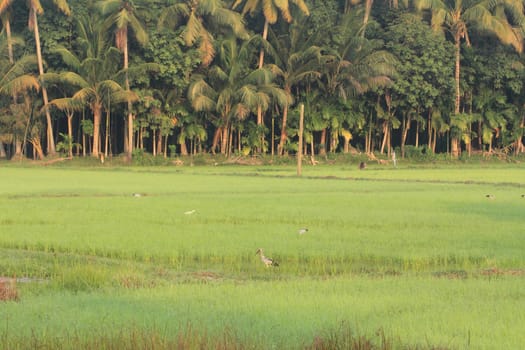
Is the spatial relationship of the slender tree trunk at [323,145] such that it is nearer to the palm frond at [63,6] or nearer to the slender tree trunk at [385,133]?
the slender tree trunk at [385,133]

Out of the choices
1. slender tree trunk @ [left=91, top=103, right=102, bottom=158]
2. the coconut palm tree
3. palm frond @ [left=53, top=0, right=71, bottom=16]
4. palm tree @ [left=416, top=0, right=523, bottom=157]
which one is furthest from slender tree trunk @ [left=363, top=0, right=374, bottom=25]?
the coconut palm tree

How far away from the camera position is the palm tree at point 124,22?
3597 centimetres

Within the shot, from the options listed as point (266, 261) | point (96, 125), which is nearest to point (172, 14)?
point (96, 125)

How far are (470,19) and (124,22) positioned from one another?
59.8 ft

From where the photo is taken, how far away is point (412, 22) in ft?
132

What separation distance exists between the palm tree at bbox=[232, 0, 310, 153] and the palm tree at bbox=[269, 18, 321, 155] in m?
0.89

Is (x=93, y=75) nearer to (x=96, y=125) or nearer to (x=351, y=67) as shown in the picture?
(x=96, y=125)

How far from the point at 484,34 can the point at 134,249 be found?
3614cm

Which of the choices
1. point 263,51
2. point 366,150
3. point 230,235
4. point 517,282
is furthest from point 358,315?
point 366,150

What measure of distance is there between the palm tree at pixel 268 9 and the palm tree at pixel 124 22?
16.9 feet

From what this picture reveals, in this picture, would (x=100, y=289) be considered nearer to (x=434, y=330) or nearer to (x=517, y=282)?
(x=434, y=330)

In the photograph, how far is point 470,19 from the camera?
40.9 metres

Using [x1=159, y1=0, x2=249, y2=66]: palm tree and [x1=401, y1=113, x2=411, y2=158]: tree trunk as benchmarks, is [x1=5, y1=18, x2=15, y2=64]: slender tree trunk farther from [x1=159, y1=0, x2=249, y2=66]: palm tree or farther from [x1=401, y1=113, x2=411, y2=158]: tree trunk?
[x1=401, y1=113, x2=411, y2=158]: tree trunk

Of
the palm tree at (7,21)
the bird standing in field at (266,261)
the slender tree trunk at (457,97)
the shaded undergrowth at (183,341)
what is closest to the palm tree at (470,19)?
the slender tree trunk at (457,97)
